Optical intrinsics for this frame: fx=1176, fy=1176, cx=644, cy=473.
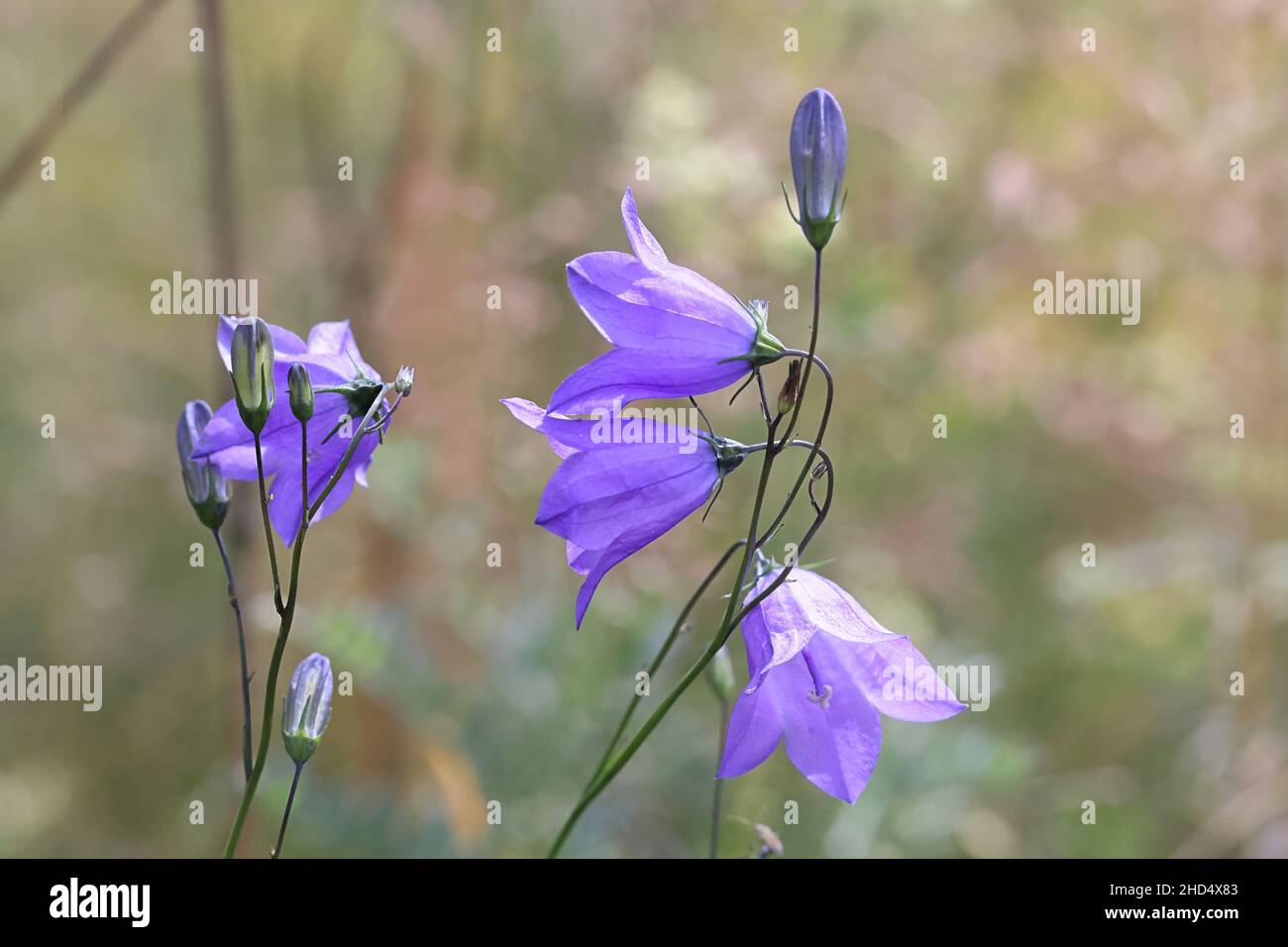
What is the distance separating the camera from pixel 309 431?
4.31 ft

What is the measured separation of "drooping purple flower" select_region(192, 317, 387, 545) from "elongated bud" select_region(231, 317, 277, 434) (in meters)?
0.12

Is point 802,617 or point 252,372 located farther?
point 802,617

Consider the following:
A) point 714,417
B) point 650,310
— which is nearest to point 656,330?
point 650,310

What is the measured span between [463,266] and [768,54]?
45.2 inches

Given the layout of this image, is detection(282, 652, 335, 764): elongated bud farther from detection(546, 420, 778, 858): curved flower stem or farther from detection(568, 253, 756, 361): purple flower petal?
detection(568, 253, 756, 361): purple flower petal

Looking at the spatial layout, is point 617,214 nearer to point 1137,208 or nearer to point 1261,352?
point 1137,208

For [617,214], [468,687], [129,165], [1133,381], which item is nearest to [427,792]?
[468,687]

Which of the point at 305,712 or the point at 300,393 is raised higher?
the point at 300,393

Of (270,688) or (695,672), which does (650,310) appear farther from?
(270,688)

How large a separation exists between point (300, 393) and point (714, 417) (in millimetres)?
1864

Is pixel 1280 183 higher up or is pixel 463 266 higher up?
pixel 1280 183

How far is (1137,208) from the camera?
3.34m

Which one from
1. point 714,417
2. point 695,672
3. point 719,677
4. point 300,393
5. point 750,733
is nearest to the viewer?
point 695,672
